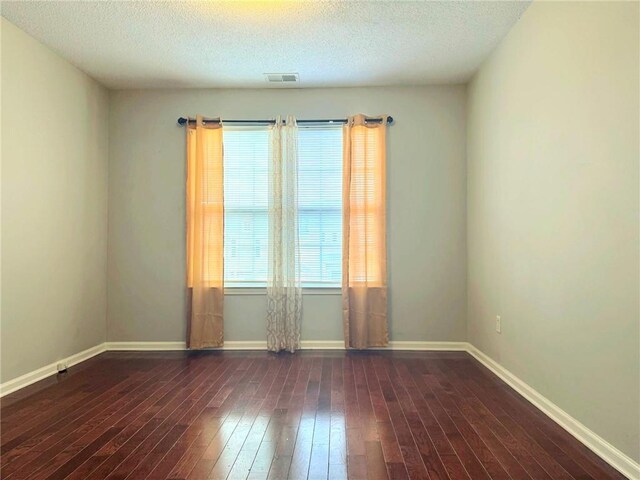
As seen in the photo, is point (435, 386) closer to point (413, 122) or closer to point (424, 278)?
point (424, 278)

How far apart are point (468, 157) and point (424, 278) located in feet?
4.24

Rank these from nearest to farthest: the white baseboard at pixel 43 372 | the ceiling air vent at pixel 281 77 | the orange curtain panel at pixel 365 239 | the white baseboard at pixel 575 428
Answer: the white baseboard at pixel 575 428
the white baseboard at pixel 43 372
the ceiling air vent at pixel 281 77
the orange curtain panel at pixel 365 239

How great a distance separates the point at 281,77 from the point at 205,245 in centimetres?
181

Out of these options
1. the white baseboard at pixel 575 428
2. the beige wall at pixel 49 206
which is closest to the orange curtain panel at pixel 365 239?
the white baseboard at pixel 575 428

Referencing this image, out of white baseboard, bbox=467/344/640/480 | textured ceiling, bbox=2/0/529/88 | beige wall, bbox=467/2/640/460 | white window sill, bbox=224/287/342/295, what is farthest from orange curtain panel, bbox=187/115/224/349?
white baseboard, bbox=467/344/640/480

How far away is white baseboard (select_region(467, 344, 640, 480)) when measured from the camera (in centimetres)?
193

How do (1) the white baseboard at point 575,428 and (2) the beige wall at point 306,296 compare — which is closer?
(1) the white baseboard at point 575,428

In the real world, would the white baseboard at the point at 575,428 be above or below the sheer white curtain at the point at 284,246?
below

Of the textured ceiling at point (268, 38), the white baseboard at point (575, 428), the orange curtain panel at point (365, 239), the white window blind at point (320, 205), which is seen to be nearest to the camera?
the white baseboard at point (575, 428)

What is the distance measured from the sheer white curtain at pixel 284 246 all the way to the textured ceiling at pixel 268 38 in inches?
30.2

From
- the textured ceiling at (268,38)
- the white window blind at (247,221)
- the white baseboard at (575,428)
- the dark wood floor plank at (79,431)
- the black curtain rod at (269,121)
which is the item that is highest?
the textured ceiling at (268,38)

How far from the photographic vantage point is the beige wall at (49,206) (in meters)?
3.06

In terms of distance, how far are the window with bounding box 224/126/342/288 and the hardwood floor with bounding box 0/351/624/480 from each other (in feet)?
3.35

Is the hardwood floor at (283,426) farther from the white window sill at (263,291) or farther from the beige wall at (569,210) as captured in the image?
the white window sill at (263,291)
